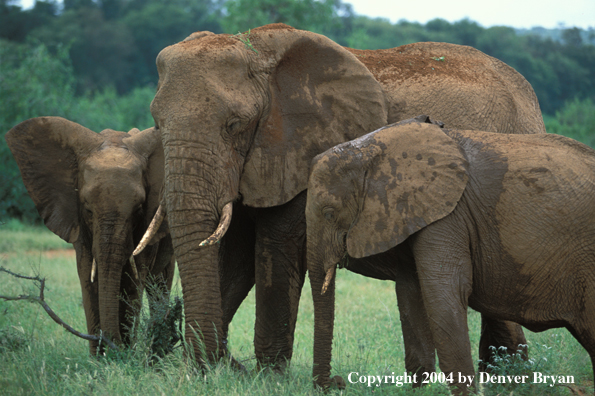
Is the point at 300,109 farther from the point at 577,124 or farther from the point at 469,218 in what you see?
the point at 577,124

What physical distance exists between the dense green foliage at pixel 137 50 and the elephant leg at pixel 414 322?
13263mm

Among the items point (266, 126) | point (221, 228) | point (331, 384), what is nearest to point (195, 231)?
point (221, 228)

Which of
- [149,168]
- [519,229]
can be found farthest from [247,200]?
[519,229]

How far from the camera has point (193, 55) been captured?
169 inches

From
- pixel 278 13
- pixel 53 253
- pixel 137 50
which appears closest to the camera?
pixel 53 253

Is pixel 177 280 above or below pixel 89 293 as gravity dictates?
above

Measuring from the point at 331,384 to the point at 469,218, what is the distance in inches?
54.6

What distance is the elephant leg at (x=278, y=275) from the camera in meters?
4.64

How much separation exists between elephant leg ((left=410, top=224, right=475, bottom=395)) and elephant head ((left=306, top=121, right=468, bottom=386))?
0.39 feet

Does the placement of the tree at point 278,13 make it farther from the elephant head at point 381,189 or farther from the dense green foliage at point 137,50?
the elephant head at point 381,189

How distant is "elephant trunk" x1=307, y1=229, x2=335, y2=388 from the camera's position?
408 cm

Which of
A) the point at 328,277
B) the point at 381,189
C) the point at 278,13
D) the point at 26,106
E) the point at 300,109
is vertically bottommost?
the point at 26,106

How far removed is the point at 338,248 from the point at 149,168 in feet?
7.30

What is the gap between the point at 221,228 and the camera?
421cm
